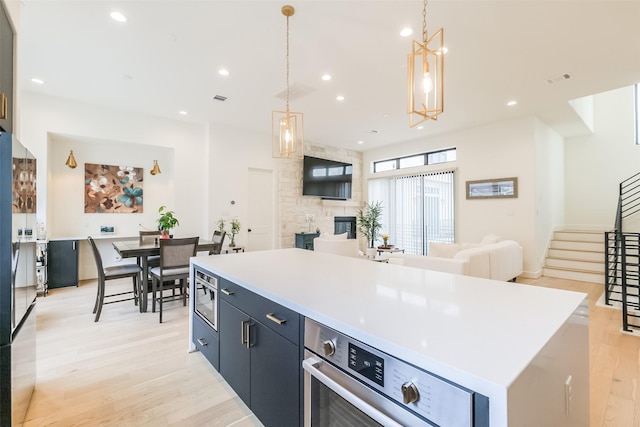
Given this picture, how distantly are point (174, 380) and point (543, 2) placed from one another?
4.50 meters

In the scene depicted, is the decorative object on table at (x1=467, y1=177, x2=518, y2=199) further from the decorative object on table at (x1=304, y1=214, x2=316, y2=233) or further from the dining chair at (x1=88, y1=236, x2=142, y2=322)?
the dining chair at (x1=88, y1=236, x2=142, y2=322)

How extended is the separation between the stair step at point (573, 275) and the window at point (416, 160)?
3.01m

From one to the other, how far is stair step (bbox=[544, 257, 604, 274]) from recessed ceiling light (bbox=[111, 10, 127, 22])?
25.9 feet

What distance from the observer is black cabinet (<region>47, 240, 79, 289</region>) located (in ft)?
15.1

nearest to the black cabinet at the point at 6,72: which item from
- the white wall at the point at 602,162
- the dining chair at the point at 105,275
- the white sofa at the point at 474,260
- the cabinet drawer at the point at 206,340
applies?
the cabinet drawer at the point at 206,340

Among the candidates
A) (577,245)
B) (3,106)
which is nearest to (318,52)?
(3,106)

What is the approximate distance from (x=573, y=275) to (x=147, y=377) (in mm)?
6937

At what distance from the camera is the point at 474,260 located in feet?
11.9

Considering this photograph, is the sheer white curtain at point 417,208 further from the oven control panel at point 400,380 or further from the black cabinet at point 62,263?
the black cabinet at point 62,263

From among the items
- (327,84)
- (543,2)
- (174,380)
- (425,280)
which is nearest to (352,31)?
(327,84)

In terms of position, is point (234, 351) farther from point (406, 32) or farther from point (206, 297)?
point (406, 32)

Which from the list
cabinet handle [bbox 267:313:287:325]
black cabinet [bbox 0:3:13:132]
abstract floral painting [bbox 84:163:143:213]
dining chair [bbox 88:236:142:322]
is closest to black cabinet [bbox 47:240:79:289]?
abstract floral painting [bbox 84:163:143:213]

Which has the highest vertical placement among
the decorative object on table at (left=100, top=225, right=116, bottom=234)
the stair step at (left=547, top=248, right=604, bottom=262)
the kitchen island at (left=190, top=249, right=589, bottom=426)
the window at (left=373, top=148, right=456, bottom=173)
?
the window at (left=373, top=148, right=456, bottom=173)

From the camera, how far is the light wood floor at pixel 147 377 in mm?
1784
